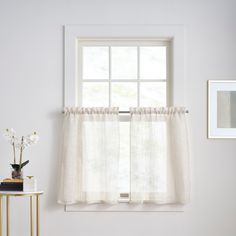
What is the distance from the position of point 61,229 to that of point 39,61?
5.44 ft

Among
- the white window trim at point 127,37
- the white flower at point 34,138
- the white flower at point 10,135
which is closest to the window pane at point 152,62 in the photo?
the white window trim at point 127,37

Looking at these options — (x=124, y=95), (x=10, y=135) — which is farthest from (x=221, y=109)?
(x=10, y=135)

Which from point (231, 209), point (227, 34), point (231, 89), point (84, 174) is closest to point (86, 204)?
point (84, 174)

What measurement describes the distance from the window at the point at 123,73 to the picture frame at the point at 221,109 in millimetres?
455

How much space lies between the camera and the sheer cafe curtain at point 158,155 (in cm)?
519

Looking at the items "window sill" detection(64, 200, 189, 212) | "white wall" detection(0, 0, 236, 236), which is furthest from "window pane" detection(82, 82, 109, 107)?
"window sill" detection(64, 200, 189, 212)

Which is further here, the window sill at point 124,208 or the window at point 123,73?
the window at point 123,73

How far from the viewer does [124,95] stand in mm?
5434

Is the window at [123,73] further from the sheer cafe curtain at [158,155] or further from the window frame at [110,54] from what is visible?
the sheer cafe curtain at [158,155]

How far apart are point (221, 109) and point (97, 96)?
124 centimetres

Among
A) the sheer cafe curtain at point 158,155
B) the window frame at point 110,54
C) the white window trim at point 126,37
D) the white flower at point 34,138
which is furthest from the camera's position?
the window frame at point 110,54

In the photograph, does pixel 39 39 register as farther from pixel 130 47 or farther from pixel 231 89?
pixel 231 89

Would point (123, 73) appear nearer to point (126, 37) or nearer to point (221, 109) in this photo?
point (126, 37)

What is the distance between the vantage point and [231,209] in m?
5.28
